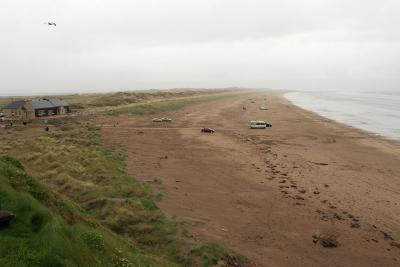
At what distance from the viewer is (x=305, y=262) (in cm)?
1494

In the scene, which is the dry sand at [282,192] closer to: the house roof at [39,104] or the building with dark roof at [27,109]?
the building with dark roof at [27,109]

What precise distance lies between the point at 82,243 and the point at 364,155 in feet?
110

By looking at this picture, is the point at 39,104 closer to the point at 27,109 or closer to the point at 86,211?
the point at 27,109

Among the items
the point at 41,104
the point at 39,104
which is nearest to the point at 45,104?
the point at 41,104

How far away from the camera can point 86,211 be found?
1739cm

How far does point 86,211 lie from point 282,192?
1256 cm

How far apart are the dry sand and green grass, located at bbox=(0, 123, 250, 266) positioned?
155 centimetres

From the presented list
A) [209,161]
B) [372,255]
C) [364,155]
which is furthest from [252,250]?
[364,155]

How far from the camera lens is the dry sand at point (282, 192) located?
53.5ft

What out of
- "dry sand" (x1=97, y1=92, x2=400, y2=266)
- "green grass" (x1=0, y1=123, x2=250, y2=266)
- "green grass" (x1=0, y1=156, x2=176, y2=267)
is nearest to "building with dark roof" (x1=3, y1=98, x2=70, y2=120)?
"dry sand" (x1=97, y1=92, x2=400, y2=266)

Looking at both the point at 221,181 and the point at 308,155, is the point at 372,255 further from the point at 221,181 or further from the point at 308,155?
the point at 308,155

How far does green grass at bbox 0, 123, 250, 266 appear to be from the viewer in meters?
8.57

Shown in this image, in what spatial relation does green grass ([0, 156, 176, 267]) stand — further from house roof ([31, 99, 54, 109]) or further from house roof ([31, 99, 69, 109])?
house roof ([31, 99, 69, 109])

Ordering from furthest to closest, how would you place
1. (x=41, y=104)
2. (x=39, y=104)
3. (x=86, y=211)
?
(x=41, y=104) → (x=39, y=104) → (x=86, y=211)
